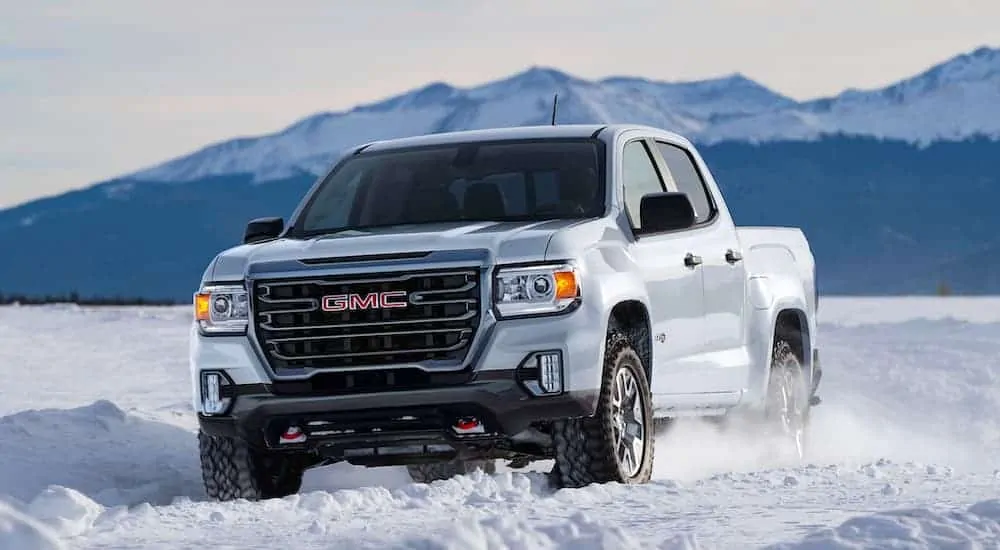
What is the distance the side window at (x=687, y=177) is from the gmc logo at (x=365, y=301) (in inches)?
93.1

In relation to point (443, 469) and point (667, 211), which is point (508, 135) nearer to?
point (667, 211)

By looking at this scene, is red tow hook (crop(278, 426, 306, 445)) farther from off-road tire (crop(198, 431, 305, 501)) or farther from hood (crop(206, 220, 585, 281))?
hood (crop(206, 220, 585, 281))

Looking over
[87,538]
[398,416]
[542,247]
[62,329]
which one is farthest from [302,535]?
[62,329]

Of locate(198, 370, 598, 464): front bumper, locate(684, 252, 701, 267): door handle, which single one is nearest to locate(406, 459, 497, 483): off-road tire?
locate(684, 252, 701, 267): door handle

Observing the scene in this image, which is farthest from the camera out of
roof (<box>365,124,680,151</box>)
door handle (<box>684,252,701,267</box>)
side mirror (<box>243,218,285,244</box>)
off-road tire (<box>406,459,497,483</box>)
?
off-road tire (<box>406,459,497,483</box>)

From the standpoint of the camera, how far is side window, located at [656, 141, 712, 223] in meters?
A: 9.71

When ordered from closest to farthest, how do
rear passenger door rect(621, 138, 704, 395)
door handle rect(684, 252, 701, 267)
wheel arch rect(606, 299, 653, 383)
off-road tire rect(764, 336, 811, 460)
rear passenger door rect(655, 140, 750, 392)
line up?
wheel arch rect(606, 299, 653, 383), rear passenger door rect(621, 138, 704, 395), door handle rect(684, 252, 701, 267), rear passenger door rect(655, 140, 750, 392), off-road tire rect(764, 336, 811, 460)

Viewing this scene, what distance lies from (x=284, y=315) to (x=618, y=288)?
1389 mm

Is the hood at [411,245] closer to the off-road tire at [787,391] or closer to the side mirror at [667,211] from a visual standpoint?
the side mirror at [667,211]

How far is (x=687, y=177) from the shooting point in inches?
389

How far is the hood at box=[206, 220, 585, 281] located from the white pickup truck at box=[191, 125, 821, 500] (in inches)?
0.5

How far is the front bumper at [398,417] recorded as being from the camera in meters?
7.64

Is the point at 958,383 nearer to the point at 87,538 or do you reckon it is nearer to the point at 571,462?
the point at 571,462

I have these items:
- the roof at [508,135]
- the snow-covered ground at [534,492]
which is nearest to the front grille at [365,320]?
the snow-covered ground at [534,492]
